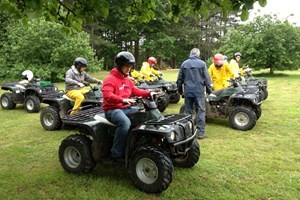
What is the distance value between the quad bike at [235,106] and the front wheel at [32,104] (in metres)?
5.44

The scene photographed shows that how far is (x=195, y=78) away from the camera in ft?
23.8

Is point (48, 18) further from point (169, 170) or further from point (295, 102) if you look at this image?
point (295, 102)

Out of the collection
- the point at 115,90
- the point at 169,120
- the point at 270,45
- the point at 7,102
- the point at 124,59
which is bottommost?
the point at 7,102

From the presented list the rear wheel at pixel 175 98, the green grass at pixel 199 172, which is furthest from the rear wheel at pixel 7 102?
the rear wheel at pixel 175 98

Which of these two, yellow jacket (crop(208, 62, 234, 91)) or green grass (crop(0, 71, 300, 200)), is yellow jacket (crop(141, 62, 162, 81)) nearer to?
yellow jacket (crop(208, 62, 234, 91))

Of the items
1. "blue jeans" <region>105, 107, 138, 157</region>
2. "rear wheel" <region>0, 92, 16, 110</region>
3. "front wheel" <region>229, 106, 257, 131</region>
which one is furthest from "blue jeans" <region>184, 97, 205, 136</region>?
"rear wheel" <region>0, 92, 16, 110</region>

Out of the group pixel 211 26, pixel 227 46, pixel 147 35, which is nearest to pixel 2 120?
pixel 227 46

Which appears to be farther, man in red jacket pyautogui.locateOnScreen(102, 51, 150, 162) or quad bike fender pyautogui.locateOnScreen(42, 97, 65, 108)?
quad bike fender pyautogui.locateOnScreen(42, 97, 65, 108)

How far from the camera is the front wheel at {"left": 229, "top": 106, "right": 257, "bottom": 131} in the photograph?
26.5 feet

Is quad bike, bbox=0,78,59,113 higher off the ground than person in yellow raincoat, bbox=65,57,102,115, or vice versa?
person in yellow raincoat, bbox=65,57,102,115

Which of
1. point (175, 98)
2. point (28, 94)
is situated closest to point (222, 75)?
point (175, 98)

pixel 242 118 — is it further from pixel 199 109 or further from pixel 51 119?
pixel 51 119

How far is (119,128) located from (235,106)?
4.48m

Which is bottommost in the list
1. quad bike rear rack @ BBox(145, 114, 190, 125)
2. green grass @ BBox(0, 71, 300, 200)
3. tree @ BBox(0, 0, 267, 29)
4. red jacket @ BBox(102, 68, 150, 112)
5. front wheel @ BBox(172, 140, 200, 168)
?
green grass @ BBox(0, 71, 300, 200)
